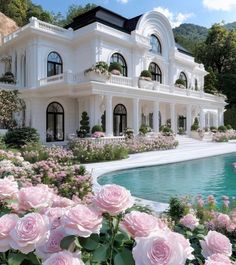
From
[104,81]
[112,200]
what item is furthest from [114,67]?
[112,200]

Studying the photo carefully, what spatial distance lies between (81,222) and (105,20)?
86.4 feet

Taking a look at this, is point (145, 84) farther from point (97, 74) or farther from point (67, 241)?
point (67, 241)

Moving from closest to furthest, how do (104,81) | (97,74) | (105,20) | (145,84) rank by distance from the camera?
1. (97,74)
2. (104,81)
3. (145,84)
4. (105,20)

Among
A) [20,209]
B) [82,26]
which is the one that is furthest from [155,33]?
[20,209]

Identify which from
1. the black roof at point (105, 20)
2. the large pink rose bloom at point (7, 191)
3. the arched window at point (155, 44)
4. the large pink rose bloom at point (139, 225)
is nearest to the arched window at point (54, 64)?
the black roof at point (105, 20)

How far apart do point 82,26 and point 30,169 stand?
20.5 m

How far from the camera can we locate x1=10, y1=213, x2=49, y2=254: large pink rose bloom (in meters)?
1.33

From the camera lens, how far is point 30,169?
709 centimetres

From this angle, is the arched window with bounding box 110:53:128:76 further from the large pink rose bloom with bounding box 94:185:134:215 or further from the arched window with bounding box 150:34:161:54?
the large pink rose bloom with bounding box 94:185:134:215

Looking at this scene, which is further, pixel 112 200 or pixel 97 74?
pixel 97 74

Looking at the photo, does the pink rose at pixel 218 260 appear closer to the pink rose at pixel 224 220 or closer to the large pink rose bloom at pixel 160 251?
the large pink rose bloom at pixel 160 251

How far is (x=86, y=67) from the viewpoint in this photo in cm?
2472

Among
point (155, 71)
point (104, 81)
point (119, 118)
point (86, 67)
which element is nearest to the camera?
point (104, 81)

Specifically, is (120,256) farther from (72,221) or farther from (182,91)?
(182,91)
